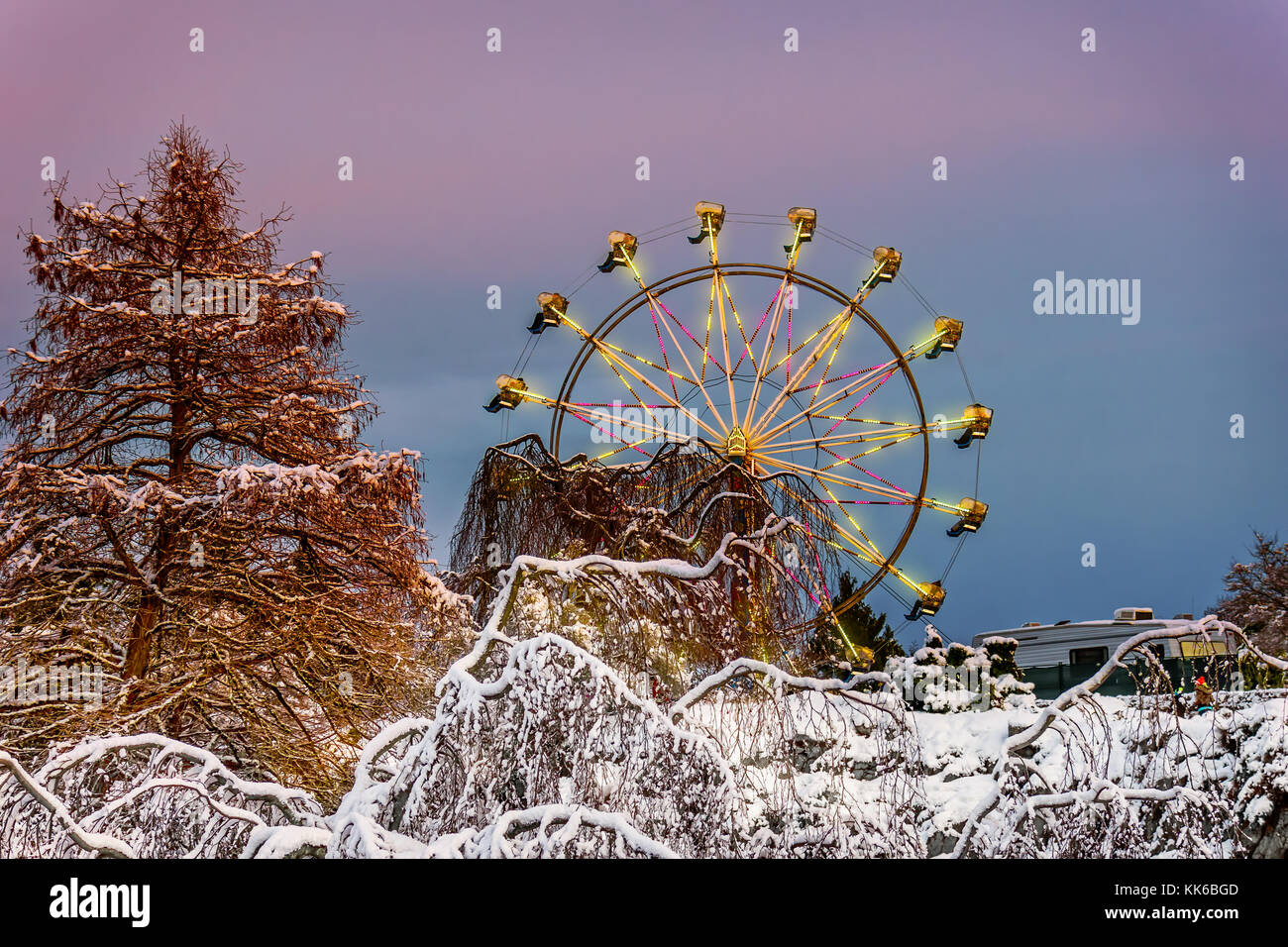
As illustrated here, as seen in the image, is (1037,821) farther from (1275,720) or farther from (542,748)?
(542,748)

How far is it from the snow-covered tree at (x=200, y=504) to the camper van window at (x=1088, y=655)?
Answer: 14.2m

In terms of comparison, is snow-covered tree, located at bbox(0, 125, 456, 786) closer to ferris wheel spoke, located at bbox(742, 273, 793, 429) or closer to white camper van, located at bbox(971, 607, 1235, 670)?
ferris wheel spoke, located at bbox(742, 273, 793, 429)

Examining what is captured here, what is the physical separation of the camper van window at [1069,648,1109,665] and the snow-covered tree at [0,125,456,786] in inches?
560

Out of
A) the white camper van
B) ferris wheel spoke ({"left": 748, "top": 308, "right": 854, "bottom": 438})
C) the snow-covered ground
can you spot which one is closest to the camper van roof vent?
the white camper van

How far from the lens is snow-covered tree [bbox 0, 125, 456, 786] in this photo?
28.5ft

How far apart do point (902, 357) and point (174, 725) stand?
944 cm

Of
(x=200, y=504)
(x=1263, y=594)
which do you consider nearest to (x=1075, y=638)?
(x=1263, y=594)

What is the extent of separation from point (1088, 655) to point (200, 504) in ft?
54.0

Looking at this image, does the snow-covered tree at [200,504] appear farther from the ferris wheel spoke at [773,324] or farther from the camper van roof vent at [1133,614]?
the camper van roof vent at [1133,614]

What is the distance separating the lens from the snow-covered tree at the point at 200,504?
869cm

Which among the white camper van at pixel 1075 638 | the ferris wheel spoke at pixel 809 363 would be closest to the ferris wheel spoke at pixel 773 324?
the ferris wheel spoke at pixel 809 363

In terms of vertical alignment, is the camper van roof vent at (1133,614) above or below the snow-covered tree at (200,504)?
below

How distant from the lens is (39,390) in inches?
378
